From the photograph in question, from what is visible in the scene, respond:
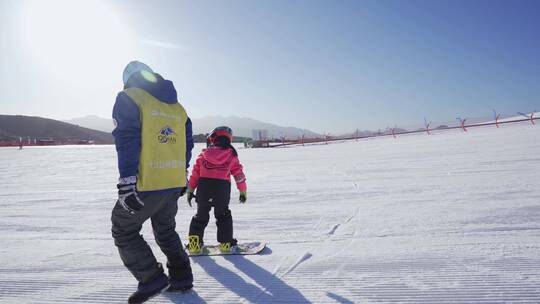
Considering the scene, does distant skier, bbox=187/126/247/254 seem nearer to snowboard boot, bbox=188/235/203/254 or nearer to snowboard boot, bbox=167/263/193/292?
snowboard boot, bbox=188/235/203/254

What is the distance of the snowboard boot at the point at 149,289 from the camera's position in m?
2.47

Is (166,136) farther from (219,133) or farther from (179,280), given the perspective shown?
(219,133)

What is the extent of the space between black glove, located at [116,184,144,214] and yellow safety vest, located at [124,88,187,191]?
10 centimetres

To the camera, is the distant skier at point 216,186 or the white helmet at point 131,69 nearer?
the white helmet at point 131,69

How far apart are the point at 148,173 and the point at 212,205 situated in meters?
1.48

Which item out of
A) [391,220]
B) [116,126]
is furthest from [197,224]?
[391,220]

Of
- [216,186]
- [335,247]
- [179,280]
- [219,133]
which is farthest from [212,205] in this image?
[335,247]

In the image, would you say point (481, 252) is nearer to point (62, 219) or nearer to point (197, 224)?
point (197, 224)

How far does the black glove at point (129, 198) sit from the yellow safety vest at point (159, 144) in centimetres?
10

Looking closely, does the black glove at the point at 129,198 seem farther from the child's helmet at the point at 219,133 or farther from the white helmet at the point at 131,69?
the child's helmet at the point at 219,133

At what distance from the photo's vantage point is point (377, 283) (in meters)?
2.68

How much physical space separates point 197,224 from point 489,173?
6.70m

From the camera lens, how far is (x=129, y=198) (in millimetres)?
2309

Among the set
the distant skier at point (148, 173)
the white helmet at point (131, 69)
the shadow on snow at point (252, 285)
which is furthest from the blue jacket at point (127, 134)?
the shadow on snow at point (252, 285)
